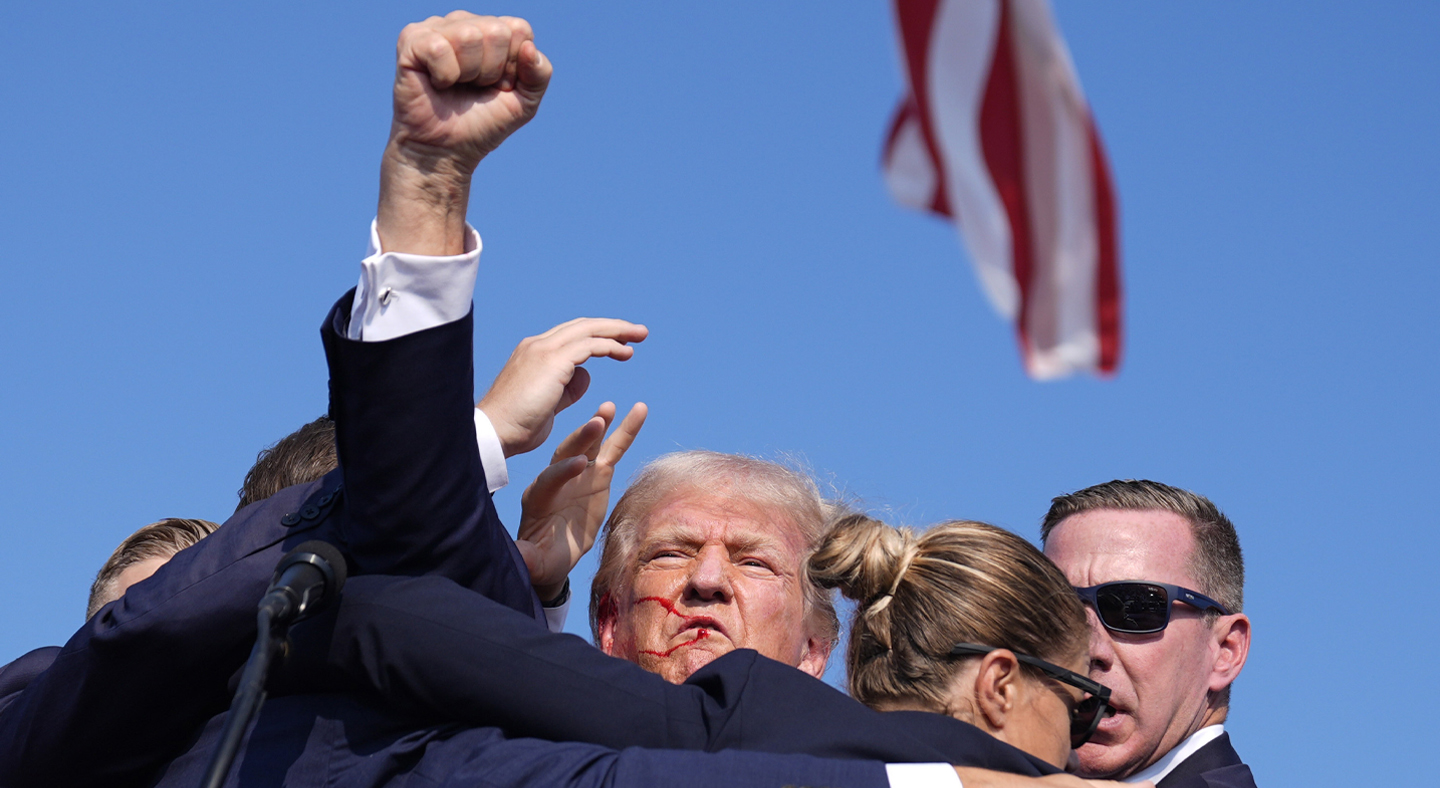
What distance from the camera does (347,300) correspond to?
272 cm

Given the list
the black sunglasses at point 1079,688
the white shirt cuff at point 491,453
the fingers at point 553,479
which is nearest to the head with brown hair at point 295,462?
the white shirt cuff at point 491,453

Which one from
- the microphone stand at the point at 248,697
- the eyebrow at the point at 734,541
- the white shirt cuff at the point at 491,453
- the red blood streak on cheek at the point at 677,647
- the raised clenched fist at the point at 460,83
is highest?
the raised clenched fist at the point at 460,83

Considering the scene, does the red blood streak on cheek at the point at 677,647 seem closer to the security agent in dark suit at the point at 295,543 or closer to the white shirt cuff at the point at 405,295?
the security agent in dark suit at the point at 295,543

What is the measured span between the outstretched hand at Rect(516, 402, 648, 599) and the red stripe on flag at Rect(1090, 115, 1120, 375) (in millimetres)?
2527

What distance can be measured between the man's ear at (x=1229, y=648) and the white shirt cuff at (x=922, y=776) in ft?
8.19

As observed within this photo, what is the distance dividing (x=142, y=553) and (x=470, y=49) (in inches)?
116

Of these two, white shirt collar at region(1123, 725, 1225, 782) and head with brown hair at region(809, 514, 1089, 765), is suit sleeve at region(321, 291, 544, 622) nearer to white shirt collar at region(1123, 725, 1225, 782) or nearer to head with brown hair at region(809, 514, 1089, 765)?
head with brown hair at region(809, 514, 1089, 765)

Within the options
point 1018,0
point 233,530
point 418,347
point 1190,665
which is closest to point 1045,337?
point 1018,0

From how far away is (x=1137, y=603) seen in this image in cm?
470

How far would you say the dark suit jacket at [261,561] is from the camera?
2607 mm

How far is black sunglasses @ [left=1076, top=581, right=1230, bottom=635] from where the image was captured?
4.68 m

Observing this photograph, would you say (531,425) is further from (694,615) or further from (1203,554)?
(1203,554)

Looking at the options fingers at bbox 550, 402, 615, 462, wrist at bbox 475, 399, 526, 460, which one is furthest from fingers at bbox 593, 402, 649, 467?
wrist at bbox 475, 399, 526, 460

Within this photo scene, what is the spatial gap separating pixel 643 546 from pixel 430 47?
7.90 feet
